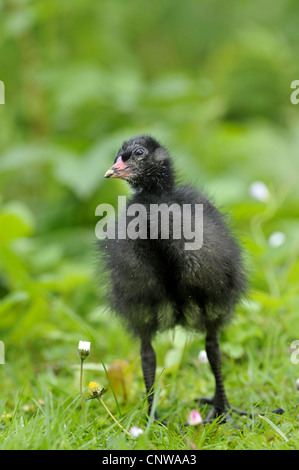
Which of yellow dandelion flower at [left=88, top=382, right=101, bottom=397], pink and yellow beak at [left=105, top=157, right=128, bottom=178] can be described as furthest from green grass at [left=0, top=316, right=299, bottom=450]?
pink and yellow beak at [left=105, top=157, right=128, bottom=178]

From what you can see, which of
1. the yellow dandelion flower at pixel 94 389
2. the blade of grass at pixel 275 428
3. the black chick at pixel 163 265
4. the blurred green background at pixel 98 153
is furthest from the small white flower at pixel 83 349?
the blade of grass at pixel 275 428

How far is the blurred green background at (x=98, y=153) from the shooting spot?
3.33 m

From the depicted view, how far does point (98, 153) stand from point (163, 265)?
250 centimetres

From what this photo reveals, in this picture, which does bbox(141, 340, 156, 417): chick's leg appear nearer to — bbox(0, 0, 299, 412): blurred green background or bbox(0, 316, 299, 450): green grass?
bbox(0, 316, 299, 450): green grass

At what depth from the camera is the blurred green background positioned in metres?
3.33

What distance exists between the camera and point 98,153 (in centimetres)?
443

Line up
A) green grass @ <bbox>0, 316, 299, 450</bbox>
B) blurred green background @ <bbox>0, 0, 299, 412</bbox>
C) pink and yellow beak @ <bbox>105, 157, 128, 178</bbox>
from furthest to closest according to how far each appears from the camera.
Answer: blurred green background @ <bbox>0, 0, 299, 412</bbox> < pink and yellow beak @ <bbox>105, 157, 128, 178</bbox> < green grass @ <bbox>0, 316, 299, 450</bbox>

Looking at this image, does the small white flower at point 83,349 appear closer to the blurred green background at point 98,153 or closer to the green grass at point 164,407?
the green grass at point 164,407

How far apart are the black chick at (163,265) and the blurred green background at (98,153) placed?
17.6 inches

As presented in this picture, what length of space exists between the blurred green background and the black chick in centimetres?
45

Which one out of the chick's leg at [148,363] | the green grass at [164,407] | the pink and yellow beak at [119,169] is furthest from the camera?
the chick's leg at [148,363]

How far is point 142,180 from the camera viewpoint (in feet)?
7.36

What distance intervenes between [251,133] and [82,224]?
1895 millimetres
